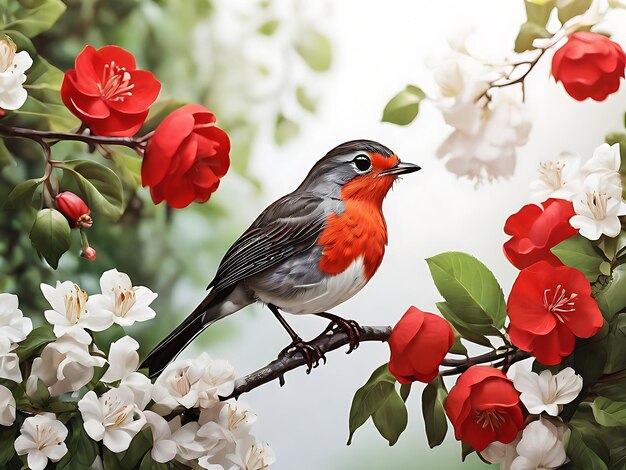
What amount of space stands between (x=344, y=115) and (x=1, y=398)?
565 mm

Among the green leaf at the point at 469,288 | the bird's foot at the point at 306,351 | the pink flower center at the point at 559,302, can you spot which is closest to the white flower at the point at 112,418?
the bird's foot at the point at 306,351

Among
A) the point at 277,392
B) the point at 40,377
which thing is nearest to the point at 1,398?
the point at 40,377

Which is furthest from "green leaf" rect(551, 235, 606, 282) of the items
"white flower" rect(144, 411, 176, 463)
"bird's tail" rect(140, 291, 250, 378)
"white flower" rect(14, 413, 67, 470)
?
"white flower" rect(14, 413, 67, 470)

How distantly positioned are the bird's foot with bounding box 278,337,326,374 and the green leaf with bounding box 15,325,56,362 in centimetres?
30

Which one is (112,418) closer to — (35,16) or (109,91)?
(109,91)

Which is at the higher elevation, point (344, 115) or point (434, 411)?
point (344, 115)

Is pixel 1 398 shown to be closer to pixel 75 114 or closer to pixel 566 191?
pixel 75 114

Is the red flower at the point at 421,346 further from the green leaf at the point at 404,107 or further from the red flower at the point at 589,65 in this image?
the red flower at the point at 589,65

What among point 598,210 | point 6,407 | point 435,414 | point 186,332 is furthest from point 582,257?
point 6,407

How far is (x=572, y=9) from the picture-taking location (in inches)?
44.4

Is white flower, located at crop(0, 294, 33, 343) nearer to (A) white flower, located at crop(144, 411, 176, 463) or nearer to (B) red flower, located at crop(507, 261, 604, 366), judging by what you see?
(A) white flower, located at crop(144, 411, 176, 463)

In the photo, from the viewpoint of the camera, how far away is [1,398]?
2.97 feet

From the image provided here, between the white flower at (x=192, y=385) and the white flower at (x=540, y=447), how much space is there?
0.39 m

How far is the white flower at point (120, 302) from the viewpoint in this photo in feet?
3.15
